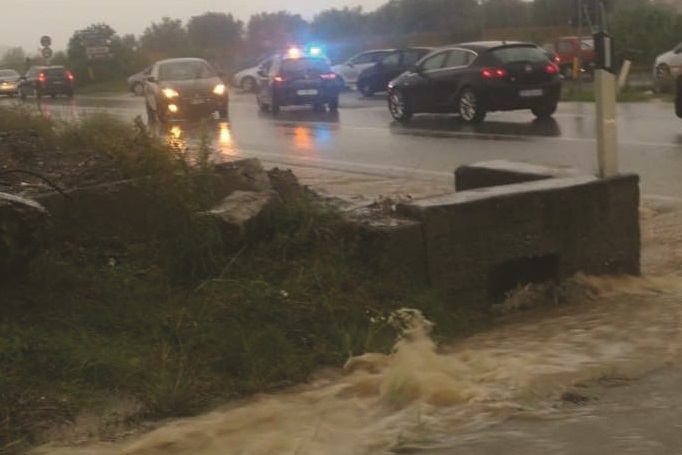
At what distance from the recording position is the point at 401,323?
6.25 m

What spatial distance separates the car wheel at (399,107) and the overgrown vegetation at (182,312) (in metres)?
16.2

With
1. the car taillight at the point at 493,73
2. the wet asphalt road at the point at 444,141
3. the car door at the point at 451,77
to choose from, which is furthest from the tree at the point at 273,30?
the car taillight at the point at 493,73

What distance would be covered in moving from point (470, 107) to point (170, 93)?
26.5 ft

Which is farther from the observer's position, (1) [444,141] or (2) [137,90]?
(2) [137,90]

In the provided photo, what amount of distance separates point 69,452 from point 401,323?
7.17 ft

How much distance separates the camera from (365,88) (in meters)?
36.0

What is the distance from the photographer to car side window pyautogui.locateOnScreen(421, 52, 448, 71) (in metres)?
22.9

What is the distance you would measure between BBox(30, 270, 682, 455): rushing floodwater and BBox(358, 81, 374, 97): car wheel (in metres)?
29.3

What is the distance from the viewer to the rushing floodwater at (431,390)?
16.0 ft

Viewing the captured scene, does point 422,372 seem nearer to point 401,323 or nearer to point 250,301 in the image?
point 401,323

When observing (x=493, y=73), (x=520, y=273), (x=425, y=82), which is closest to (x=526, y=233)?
(x=520, y=273)

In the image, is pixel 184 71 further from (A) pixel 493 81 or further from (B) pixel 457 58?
(A) pixel 493 81

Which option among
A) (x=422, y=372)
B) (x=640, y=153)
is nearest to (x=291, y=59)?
(x=640, y=153)

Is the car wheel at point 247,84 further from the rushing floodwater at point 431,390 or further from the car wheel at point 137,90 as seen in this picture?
the rushing floodwater at point 431,390
